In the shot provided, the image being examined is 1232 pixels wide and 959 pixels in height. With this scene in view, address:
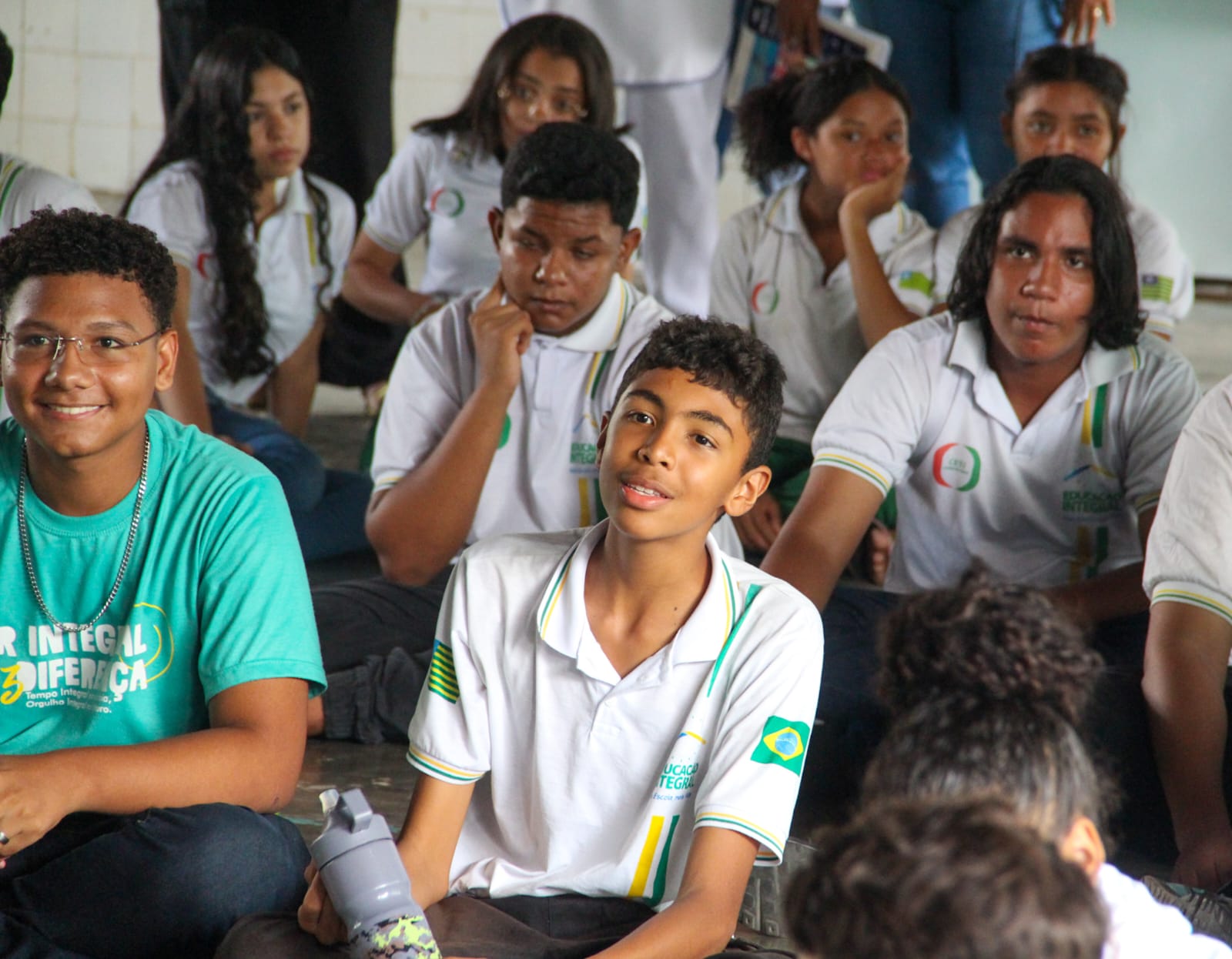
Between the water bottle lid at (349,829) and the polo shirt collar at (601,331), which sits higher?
the polo shirt collar at (601,331)

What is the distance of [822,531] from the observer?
2.18 metres

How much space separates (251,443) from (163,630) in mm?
1553

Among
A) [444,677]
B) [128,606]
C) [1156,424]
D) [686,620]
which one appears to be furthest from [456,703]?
[1156,424]

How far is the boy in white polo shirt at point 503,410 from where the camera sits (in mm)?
2281

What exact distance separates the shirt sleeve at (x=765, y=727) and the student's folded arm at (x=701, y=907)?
17 millimetres

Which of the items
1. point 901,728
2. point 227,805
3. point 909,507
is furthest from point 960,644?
point 909,507

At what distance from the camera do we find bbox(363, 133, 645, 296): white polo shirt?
3328 millimetres

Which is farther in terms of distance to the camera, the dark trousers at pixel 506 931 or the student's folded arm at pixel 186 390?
the student's folded arm at pixel 186 390

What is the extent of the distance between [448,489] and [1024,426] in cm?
90

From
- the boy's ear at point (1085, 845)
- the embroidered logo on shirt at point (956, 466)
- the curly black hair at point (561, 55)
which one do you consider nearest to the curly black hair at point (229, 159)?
the curly black hair at point (561, 55)

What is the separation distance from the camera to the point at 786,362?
3.14m

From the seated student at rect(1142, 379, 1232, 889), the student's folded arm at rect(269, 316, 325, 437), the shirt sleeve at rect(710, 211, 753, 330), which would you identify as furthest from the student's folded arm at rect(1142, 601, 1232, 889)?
the student's folded arm at rect(269, 316, 325, 437)

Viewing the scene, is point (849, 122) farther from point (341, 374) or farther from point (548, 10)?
point (341, 374)

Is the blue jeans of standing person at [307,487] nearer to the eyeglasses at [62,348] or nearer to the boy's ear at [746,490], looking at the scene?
the eyeglasses at [62,348]
